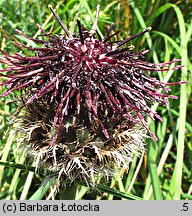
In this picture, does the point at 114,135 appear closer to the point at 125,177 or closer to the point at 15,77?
the point at 15,77

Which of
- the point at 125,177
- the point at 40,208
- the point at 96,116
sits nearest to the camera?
the point at 96,116

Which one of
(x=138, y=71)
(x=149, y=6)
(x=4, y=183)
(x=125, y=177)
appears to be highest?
(x=149, y=6)

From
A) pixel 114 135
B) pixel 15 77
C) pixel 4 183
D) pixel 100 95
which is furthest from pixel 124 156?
pixel 4 183

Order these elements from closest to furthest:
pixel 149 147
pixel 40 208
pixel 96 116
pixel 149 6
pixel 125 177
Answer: pixel 96 116
pixel 40 208
pixel 149 147
pixel 125 177
pixel 149 6

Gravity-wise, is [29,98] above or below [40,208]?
above

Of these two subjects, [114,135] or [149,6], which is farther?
[149,6]

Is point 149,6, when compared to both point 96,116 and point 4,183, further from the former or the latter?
point 96,116
